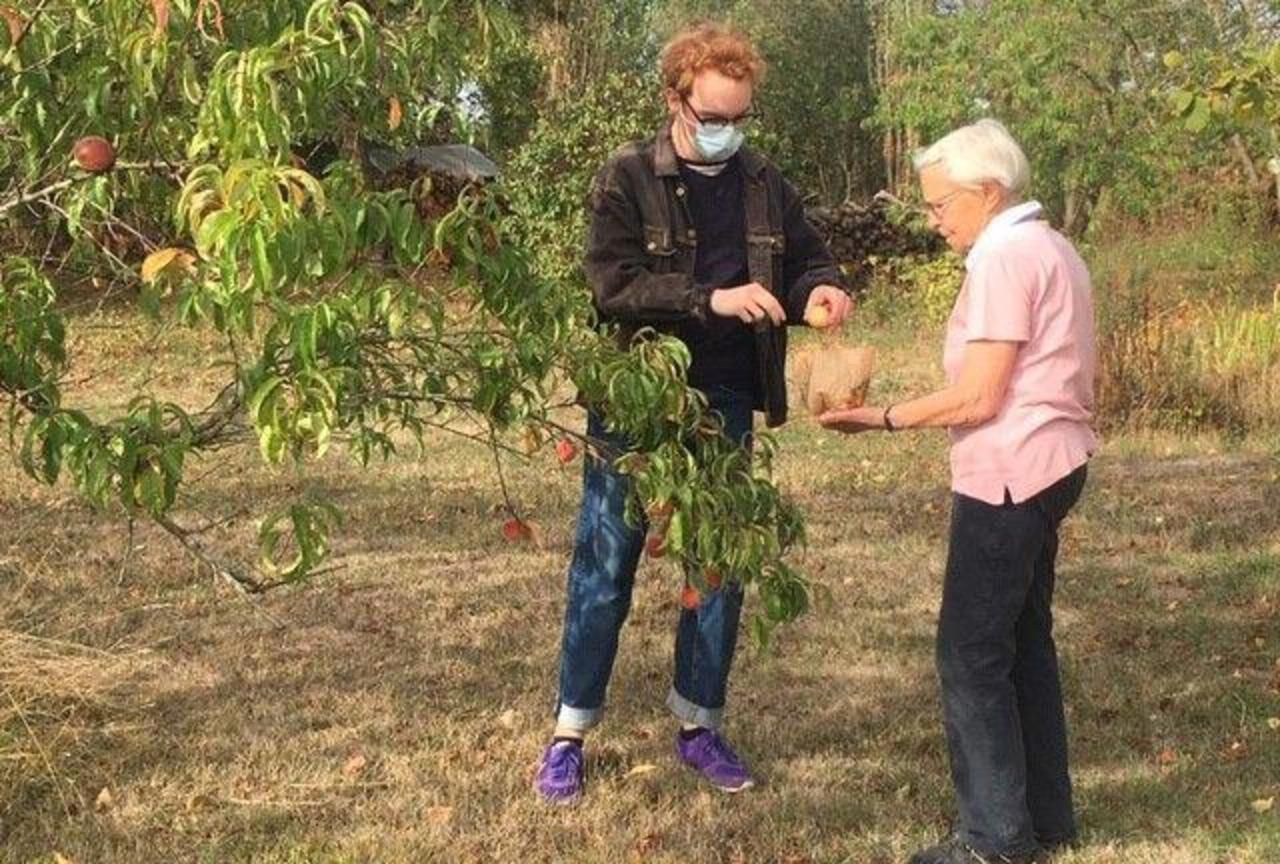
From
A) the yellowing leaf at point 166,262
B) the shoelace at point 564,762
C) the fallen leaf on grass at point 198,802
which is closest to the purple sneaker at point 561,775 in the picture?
the shoelace at point 564,762

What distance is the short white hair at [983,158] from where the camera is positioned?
336cm

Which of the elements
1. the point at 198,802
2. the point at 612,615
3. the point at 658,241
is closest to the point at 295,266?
the point at 658,241

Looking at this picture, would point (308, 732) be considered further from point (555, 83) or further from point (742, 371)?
point (555, 83)

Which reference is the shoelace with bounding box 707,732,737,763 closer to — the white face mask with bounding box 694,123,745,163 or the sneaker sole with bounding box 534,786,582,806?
the sneaker sole with bounding box 534,786,582,806

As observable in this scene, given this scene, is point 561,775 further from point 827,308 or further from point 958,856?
point 827,308

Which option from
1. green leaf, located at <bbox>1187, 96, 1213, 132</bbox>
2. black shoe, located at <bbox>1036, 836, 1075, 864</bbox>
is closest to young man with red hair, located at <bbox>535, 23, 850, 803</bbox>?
black shoe, located at <bbox>1036, 836, 1075, 864</bbox>

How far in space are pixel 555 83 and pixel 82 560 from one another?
62.1 feet

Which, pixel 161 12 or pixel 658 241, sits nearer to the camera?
pixel 161 12

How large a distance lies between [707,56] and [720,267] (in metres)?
0.52

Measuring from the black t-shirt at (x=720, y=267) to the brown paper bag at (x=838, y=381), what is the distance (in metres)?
0.37

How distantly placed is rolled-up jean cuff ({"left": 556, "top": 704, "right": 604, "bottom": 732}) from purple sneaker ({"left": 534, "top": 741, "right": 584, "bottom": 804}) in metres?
0.05

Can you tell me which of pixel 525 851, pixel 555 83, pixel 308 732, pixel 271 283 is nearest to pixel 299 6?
pixel 271 283

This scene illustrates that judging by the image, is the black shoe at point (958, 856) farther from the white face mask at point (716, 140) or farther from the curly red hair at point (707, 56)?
the curly red hair at point (707, 56)

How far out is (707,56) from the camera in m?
3.79
